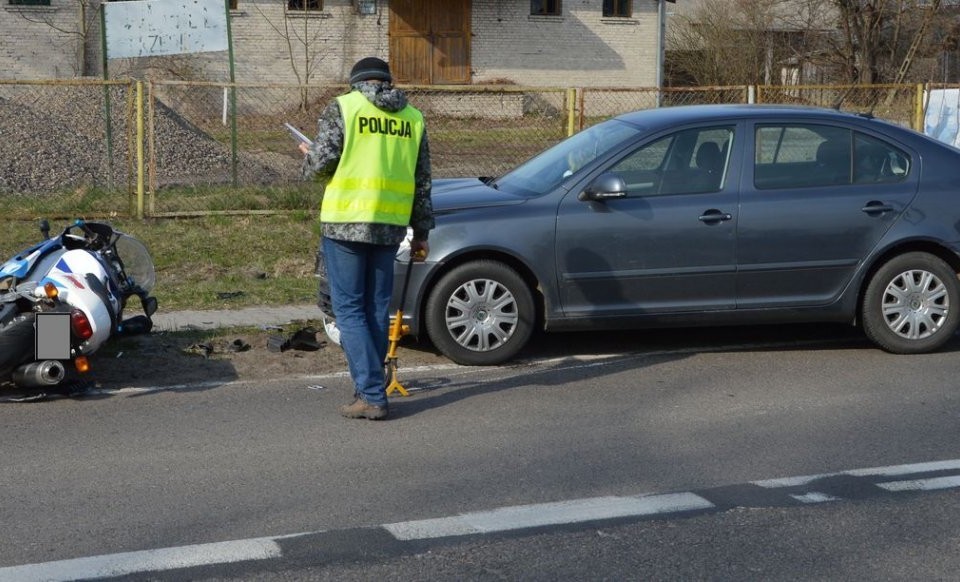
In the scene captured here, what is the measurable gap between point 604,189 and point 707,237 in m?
0.78

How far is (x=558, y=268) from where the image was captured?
319 inches

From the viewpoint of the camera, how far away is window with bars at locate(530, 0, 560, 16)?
3572cm

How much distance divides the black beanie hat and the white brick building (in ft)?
83.9

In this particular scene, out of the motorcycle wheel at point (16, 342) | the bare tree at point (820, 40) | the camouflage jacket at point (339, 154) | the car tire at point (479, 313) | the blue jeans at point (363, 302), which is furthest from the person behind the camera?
the bare tree at point (820, 40)

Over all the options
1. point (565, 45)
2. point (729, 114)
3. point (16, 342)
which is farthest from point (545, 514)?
point (565, 45)

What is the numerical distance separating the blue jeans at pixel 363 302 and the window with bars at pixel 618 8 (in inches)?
1216

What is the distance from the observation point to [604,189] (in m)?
8.03

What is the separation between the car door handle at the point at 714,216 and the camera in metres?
8.21

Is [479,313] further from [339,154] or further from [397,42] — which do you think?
[397,42]

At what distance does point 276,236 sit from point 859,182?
21.2ft

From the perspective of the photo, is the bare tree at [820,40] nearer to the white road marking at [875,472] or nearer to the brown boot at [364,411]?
the brown boot at [364,411]

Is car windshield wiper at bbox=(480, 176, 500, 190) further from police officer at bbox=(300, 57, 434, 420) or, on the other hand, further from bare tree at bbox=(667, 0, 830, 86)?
bare tree at bbox=(667, 0, 830, 86)

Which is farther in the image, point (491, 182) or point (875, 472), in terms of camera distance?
point (491, 182)

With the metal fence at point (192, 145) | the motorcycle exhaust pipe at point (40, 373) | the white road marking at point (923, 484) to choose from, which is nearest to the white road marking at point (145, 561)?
the motorcycle exhaust pipe at point (40, 373)
